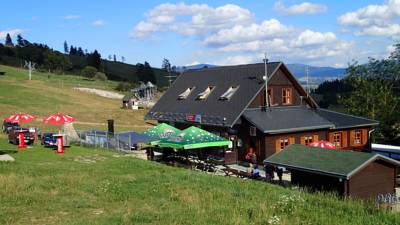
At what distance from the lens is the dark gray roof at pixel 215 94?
4041cm

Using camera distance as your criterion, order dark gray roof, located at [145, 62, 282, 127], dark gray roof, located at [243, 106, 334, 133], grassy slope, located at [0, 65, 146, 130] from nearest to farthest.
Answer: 1. dark gray roof, located at [243, 106, 334, 133]
2. dark gray roof, located at [145, 62, 282, 127]
3. grassy slope, located at [0, 65, 146, 130]

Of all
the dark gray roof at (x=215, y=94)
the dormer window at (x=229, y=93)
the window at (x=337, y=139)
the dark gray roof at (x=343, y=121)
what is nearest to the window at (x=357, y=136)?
the dark gray roof at (x=343, y=121)

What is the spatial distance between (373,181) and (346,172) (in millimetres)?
2235

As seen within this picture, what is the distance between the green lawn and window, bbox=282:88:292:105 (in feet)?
75.8

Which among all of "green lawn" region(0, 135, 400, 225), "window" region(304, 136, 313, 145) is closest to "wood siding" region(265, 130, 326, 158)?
"window" region(304, 136, 313, 145)

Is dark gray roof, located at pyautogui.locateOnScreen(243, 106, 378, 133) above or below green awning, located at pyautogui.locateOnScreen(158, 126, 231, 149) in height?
above

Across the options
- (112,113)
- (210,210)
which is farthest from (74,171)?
(112,113)

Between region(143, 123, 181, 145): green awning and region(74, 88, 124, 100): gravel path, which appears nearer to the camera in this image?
region(143, 123, 181, 145): green awning

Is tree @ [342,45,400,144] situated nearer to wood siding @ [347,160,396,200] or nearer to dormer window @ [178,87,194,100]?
dormer window @ [178,87,194,100]

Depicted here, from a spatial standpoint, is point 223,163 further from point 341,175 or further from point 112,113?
point 112,113

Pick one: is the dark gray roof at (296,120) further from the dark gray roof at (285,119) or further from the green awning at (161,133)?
the green awning at (161,133)

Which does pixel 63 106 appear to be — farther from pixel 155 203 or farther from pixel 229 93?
pixel 155 203

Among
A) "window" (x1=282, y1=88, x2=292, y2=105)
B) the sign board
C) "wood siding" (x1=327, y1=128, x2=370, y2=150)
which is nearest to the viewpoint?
"wood siding" (x1=327, y1=128, x2=370, y2=150)

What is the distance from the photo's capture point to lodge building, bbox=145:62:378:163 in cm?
3828
